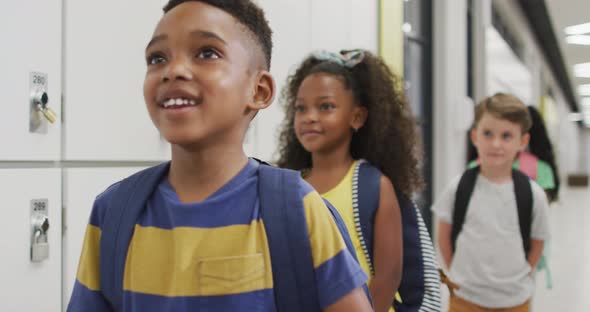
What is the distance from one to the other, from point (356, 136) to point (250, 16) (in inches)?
30.1

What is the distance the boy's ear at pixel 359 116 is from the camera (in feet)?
5.08

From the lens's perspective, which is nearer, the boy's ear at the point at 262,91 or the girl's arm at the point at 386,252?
the boy's ear at the point at 262,91

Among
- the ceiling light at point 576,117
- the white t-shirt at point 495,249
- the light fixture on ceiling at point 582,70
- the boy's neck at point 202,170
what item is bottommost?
the white t-shirt at point 495,249

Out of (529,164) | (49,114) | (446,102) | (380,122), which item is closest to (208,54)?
(49,114)

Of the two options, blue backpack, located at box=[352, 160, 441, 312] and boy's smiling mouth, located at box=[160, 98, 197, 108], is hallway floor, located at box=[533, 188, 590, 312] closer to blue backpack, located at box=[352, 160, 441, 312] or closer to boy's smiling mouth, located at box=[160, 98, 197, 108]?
blue backpack, located at box=[352, 160, 441, 312]

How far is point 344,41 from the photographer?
111 inches

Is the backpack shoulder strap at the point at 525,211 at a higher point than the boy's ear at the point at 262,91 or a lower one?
lower

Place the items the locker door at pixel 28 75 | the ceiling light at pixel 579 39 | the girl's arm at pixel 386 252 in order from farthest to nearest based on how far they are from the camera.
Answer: the ceiling light at pixel 579 39 < the girl's arm at pixel 386 252 < the locker door at pixel 28 75

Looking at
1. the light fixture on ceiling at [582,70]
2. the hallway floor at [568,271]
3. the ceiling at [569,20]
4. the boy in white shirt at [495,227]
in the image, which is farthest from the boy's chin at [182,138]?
the light fixture on ceiling at [582,70]

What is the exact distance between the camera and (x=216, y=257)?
787 millimetres

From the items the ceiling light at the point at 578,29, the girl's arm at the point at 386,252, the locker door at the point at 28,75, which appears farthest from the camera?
the ceiling light at the point at 578,29

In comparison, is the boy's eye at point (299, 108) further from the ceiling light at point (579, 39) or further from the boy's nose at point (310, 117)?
the ceiling light at point (579, 39)

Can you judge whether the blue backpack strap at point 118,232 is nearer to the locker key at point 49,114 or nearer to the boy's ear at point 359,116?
the locker key at point 49,114

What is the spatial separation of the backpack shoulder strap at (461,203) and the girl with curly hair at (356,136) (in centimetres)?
84
